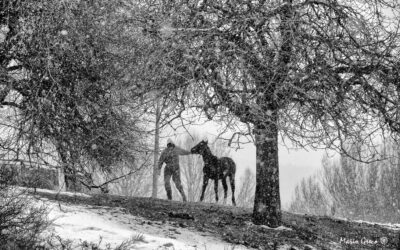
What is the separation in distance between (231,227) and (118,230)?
8.91ft

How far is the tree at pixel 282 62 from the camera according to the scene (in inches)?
323

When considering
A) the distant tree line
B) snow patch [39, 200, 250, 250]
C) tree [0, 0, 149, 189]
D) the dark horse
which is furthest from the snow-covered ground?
the distant tree line

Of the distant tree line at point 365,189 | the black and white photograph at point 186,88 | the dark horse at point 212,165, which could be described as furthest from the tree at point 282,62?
the distant tree line at point 365,189

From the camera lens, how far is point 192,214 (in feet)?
35.2

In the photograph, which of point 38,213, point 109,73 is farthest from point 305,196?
point 38,213

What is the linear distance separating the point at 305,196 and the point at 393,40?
24291mm

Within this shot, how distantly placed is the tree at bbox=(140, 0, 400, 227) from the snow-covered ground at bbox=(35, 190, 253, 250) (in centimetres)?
197

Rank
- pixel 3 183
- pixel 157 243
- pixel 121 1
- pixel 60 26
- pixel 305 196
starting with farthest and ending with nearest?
pixel 305 196, pixel 121 1, pixel 60 26, pixel 157 243, pixel 3 183

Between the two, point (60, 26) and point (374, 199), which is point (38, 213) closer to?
point (60, 26)

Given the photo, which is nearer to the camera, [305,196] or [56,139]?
[56,139]

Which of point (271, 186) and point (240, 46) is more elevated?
point (240, 46)

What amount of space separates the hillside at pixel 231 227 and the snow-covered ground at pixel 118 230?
2 centimetres

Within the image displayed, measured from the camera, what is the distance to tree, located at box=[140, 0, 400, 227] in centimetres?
820

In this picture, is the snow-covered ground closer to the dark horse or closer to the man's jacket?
the dark horse
